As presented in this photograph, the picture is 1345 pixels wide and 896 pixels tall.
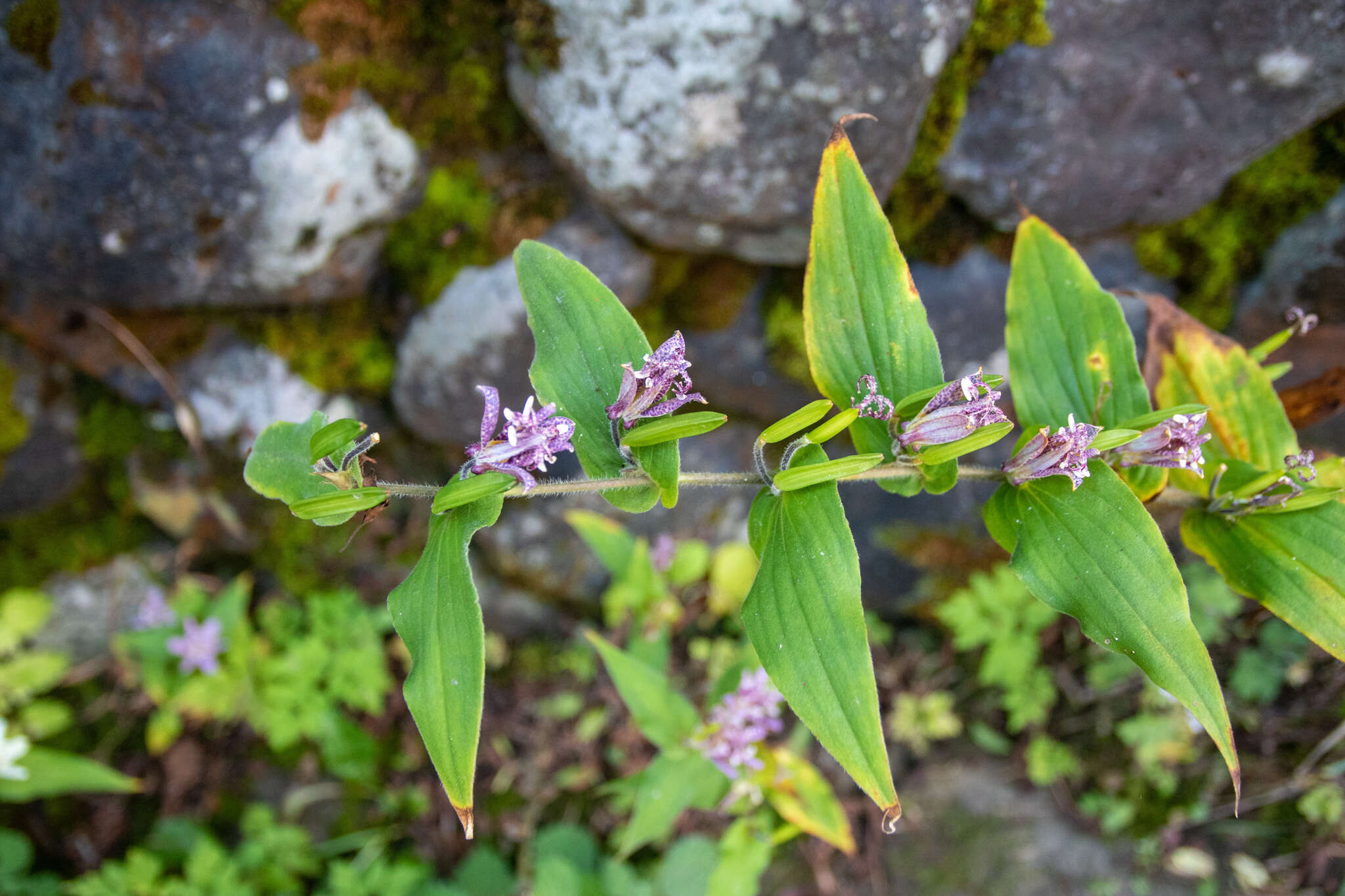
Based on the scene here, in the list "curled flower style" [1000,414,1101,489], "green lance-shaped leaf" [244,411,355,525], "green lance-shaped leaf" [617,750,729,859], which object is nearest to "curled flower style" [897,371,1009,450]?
"curled flower style" [1000,414,1101,489]

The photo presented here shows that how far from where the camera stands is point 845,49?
1.68 metres

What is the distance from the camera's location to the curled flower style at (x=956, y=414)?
3.77 ft

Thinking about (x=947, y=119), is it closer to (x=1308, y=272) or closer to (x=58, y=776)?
(x=1308, y=272)

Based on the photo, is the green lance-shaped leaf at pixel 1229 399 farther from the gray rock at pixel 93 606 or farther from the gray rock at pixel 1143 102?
the gray rock at pixel 93 606

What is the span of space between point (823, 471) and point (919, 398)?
23 centimetres

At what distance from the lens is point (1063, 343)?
1479mm

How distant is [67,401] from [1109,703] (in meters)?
3.98

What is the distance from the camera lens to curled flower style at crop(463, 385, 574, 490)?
110 centimetres

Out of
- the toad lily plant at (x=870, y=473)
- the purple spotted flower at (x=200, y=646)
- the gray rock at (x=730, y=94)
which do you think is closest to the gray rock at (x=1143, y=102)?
the gray rock at (x=730, y=94)

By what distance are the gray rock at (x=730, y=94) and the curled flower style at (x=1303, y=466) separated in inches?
43.4

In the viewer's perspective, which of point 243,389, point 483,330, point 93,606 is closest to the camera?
point 483,330

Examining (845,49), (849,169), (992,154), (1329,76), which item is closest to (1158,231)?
(1329,76)

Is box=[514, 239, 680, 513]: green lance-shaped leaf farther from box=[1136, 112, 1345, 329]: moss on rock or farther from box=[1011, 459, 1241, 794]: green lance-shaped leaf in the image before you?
box=[1136, 112, 1345, 329]: moss on rock

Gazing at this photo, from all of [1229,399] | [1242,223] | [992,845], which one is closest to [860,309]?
[1229,399]
